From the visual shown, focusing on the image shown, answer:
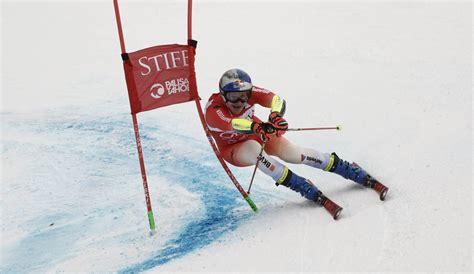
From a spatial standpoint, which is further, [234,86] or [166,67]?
[166,67]

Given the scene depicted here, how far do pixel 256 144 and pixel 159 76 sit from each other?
1072mm

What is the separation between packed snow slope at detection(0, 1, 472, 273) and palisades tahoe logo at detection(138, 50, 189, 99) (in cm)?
120

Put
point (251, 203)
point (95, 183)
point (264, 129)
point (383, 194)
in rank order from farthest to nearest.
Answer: point (95, 183), point (251, 203), point (383, 194), point (264, 129)

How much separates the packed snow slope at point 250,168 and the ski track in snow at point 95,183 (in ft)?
0.08

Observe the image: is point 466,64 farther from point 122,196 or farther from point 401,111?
point 122,196

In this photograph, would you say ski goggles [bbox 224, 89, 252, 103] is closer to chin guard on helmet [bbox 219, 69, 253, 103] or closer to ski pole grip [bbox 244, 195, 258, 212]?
chin guard on helmet [bbox 219, 69, 253, 103]

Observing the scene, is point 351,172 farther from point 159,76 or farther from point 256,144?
point 159,76

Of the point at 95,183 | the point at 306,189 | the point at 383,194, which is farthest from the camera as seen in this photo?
the point at 95,183

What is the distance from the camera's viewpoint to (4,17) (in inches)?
481

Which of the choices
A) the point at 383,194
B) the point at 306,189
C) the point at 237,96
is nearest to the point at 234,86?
the point at 237,96

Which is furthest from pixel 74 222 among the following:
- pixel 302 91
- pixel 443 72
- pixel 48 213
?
pixel 443 72

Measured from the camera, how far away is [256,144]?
4.82 m

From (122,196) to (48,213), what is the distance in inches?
29.5

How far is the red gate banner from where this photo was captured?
15.5 ft
